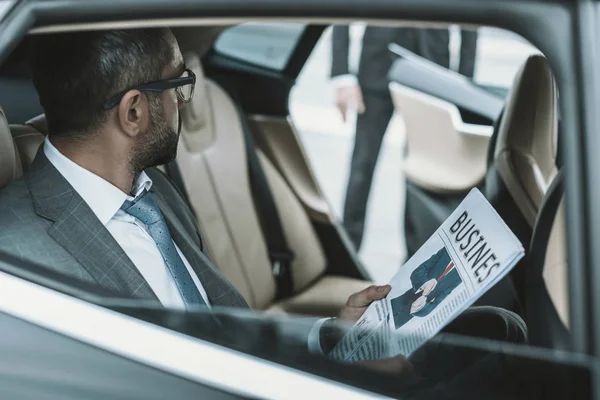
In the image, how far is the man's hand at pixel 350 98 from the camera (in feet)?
11.2

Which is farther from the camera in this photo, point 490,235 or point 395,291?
point 395,291

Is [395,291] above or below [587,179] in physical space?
below

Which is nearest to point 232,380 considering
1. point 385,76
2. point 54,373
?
point 54,373

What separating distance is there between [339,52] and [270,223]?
1.14m

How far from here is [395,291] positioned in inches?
49.9

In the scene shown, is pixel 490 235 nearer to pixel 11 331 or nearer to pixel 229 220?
pixel 11 331

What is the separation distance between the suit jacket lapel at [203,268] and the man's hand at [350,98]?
183 centimetres

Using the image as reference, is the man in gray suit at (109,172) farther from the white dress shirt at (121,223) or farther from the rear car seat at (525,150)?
the rear car seat at (525,150)

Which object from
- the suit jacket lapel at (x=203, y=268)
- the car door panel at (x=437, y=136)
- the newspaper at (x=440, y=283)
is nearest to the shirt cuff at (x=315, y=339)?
the newspaper at (x=440, y=283)

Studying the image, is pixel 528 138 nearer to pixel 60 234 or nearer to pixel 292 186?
pixel 292 186

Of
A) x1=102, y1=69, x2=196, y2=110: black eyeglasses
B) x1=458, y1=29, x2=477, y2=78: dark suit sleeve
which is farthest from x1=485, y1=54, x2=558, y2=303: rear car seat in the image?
x1=458, y1=29, x2=477, y2=78: dark suit sleeve

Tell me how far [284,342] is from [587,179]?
15.4 inches

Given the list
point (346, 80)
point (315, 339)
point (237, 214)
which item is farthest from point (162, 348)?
point (346, 80)

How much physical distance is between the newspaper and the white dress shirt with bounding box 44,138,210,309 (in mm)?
378
